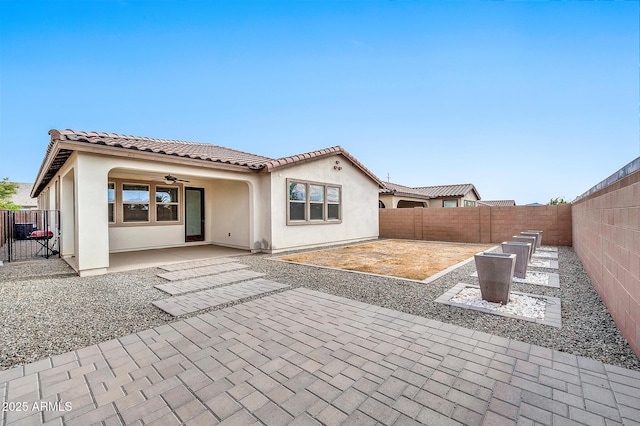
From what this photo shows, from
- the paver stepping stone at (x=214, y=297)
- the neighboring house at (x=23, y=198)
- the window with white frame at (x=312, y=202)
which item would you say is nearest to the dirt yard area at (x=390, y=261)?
the window with white frame at (x=312, y=202)

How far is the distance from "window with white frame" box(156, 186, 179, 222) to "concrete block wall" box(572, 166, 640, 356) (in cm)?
1322

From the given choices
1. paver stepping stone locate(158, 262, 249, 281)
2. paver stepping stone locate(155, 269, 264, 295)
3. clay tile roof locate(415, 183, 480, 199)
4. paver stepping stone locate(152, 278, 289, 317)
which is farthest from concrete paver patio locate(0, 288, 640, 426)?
clay tile roof locate(415, 183, 480, 199)

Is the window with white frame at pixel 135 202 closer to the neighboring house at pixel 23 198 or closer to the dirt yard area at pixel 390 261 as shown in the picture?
the dirt yard area at pixel 390 261

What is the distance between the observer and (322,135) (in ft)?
85.1

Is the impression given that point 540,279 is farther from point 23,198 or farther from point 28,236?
point 23,198

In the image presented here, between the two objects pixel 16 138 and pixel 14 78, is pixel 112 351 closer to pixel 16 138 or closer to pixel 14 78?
pixel 14 78

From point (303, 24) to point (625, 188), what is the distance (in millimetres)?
13101

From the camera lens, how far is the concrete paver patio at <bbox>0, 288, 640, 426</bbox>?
7.12 feet

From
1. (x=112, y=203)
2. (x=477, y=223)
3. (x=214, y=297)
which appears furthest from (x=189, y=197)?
(x=477, y=223)

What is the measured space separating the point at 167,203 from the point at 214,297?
8328 mm

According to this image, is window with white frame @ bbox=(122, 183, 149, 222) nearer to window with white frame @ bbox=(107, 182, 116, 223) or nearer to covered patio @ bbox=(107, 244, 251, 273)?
window with white frame @ bbox=(107, 182, 116, 223)

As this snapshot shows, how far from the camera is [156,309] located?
4.66 metres

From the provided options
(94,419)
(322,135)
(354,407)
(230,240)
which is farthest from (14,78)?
(354,407)

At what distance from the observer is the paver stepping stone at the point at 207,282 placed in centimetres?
579
